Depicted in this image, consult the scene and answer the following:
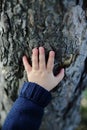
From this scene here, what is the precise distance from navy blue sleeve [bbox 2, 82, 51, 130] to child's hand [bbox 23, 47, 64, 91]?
0.08 feet

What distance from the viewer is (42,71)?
4.04 feet

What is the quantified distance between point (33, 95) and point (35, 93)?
0.02 m

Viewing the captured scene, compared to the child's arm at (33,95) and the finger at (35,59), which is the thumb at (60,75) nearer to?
the child's arm at (33,95)

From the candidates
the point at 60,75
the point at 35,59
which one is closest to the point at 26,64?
the point at 35,59

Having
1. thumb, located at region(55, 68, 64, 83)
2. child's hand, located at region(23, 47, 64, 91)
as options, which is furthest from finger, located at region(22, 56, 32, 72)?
thumb, located at region(55, 68, 64, 83)

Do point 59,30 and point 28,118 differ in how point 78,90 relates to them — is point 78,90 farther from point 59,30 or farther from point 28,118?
point 59,30

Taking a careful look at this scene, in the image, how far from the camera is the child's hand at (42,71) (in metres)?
1.19

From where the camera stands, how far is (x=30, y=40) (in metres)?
1.18

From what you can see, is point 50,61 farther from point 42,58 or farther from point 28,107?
point 28,107

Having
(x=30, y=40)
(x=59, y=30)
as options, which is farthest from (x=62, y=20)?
(x=30, y=40)

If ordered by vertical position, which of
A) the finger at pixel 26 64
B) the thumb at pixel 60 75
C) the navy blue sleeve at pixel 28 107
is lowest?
the navy blue sleeve at pixel 28 107

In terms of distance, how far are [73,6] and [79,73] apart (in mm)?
371

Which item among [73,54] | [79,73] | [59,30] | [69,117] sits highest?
[59,30]

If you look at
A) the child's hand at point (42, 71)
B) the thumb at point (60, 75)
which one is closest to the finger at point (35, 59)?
the child's hand at point (42, 71)
